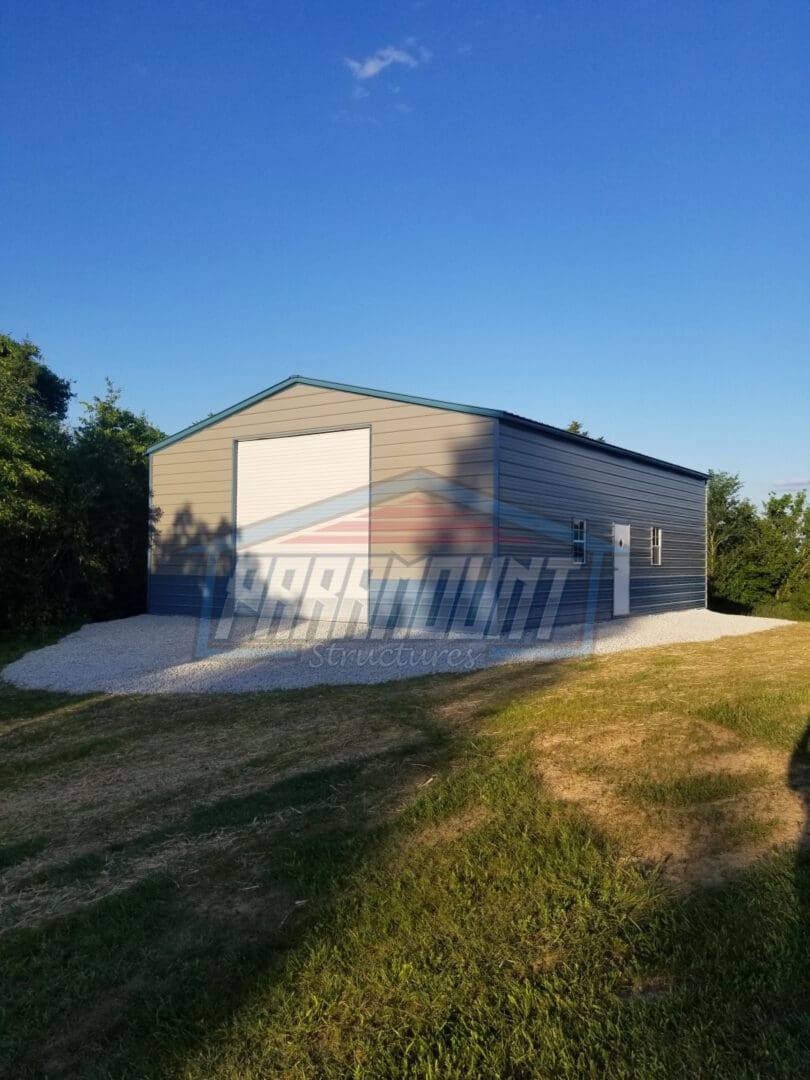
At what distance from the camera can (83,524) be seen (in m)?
17.0

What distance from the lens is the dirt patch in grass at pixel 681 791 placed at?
12.5 ft

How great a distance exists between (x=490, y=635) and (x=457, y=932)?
10317 mm

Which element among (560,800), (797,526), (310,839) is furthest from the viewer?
(797,526)

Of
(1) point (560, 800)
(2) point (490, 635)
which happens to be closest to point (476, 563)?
(2) point (490, 635)

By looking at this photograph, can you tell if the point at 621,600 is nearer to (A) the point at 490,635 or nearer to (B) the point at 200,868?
(A) the point at 490,635

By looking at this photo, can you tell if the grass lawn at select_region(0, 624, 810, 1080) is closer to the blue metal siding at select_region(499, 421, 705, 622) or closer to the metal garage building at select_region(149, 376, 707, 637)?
the metal garage building at select_region(149, 376, 707, 637)

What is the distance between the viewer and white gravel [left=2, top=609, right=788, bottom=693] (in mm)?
9922

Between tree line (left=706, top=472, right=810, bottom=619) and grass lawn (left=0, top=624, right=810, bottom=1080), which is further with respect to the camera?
tree line (left=706, top=472, right=810, bottom=619)

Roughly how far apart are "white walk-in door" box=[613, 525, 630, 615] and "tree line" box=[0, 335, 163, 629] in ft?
37.1

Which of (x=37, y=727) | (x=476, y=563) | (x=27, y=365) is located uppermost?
(x=27, y=365)

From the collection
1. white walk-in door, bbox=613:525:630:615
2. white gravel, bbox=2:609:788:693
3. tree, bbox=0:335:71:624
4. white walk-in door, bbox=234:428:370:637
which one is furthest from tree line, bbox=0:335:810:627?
white walk-in door, bbox=613:525:630:615

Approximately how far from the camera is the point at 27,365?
3130 centimetres

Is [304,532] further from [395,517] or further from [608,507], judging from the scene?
[608,507]

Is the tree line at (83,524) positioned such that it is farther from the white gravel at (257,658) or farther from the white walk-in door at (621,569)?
the white walk-in door at (621,569)
